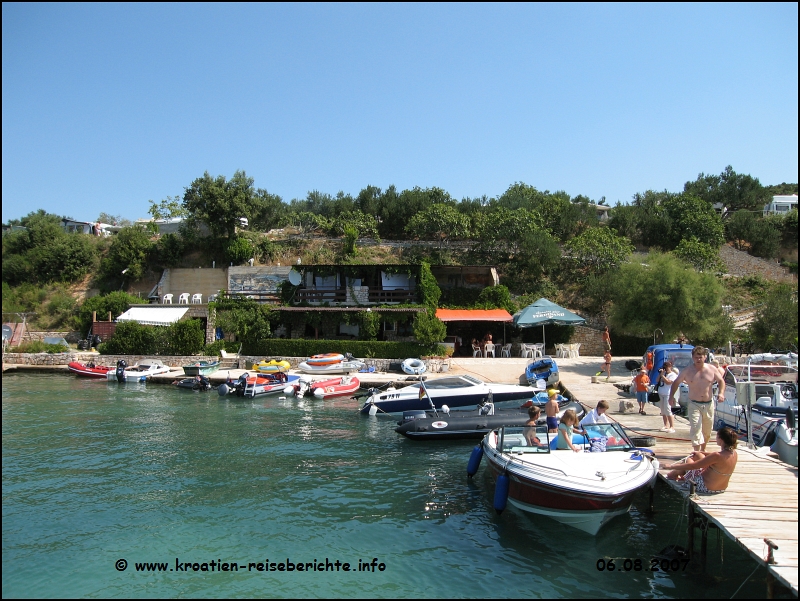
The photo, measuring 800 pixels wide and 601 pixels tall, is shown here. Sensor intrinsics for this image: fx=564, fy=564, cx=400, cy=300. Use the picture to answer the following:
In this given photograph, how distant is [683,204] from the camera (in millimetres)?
53312

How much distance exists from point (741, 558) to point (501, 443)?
4.63 metres

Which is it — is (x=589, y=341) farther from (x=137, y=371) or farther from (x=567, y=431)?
(x=137, y=371)

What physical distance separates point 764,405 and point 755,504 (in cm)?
724

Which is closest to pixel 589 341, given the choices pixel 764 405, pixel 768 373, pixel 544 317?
pixel 544 317

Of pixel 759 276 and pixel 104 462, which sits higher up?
pixel 759 276

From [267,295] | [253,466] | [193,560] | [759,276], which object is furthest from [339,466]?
[759,276]

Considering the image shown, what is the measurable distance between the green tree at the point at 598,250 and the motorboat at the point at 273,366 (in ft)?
80.6

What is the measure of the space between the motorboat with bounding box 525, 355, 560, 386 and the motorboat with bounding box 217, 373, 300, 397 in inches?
437

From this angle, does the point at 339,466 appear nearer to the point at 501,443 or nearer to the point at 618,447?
the point at 501,443

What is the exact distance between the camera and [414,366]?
1164 inches

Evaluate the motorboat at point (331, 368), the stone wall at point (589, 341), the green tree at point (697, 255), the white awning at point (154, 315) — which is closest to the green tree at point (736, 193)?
the green tree at point (697, 255)

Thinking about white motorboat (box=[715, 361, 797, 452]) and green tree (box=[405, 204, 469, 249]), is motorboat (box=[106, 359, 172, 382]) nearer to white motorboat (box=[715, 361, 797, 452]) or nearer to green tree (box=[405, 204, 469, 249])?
green tree (box=[405, 204, 469, 249])

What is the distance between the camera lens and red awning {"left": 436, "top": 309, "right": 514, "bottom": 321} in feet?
117

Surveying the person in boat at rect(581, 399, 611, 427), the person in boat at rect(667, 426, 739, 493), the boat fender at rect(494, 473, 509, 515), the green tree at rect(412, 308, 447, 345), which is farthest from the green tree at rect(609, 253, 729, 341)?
the boat fender at rect(494, 473, 509, 515)
